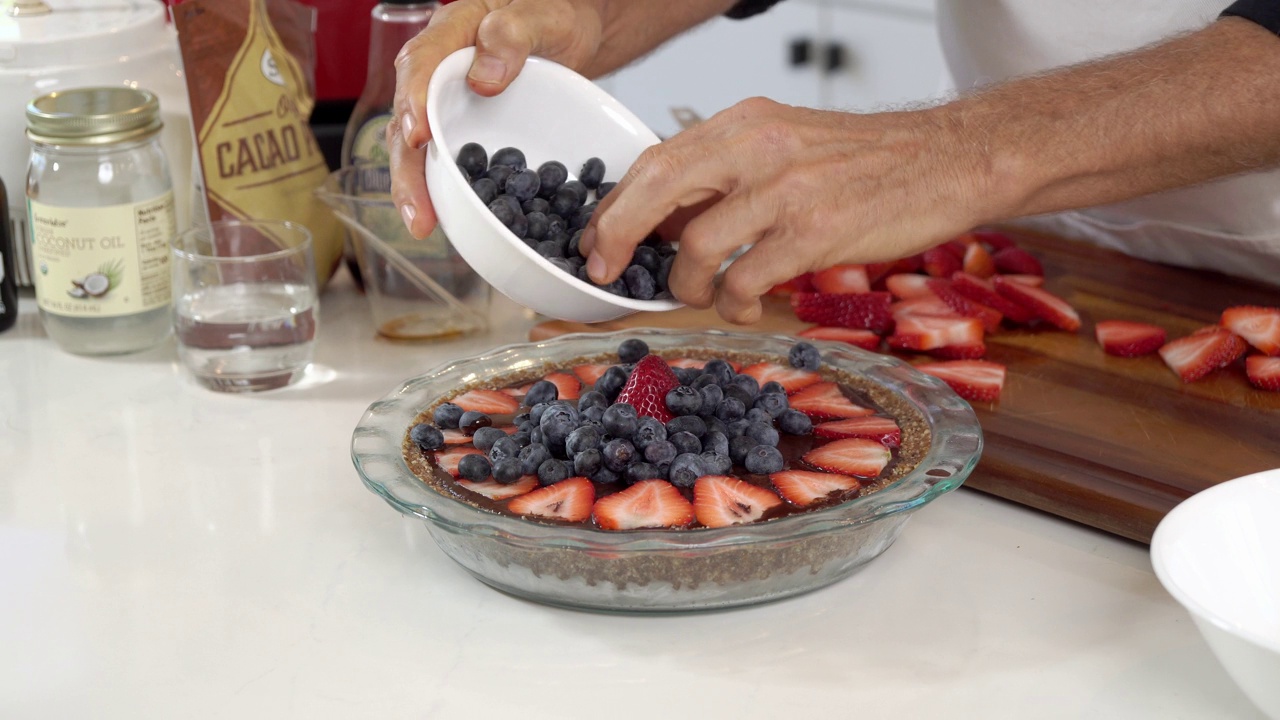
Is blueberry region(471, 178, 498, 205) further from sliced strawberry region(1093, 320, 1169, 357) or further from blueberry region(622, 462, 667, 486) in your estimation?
sliced strawberry region(1093, 320, 1169, 357)

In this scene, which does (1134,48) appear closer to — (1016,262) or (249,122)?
(1016,262)

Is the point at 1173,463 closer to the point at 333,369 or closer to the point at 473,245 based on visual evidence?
the point at 473,245

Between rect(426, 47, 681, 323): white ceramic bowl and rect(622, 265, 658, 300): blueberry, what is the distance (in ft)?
0.05

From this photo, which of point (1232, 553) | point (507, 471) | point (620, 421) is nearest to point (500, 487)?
point (507, 471)

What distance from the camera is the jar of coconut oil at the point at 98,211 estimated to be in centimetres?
152

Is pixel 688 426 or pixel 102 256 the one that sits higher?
pixel 688 426

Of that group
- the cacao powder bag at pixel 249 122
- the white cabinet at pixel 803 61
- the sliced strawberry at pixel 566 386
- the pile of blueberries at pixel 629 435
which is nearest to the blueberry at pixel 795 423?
the pile of blueberries at pixel 629 435

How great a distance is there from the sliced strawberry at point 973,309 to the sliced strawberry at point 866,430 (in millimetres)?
423

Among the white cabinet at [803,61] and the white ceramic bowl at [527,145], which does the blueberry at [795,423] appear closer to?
the white ceramic bowl at [527,145]

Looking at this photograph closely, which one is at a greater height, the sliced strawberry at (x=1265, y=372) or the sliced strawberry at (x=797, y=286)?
the sliced strawberry at (x=1265, y=372)

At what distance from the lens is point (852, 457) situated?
113 cm

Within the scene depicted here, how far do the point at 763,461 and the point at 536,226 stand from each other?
299mm

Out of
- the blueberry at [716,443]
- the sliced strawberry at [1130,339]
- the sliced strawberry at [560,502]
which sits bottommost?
the sliced strawberry at [1130,339]

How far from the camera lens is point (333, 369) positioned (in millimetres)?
1611
